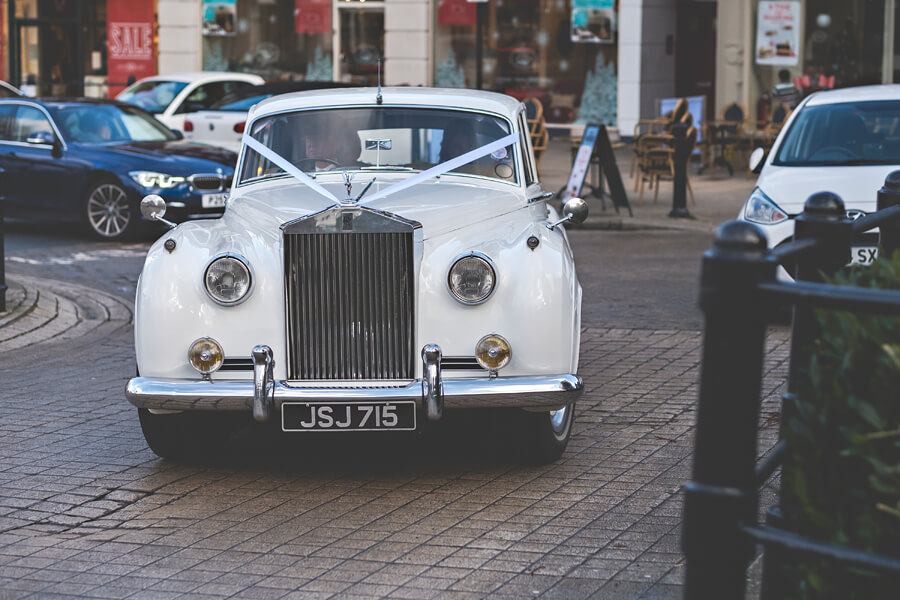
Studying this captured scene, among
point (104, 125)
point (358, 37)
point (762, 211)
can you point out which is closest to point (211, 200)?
point (104, 125)

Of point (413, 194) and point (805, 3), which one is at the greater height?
point (805, 3)

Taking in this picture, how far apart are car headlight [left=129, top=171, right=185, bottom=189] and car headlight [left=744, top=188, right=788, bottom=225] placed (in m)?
6.66

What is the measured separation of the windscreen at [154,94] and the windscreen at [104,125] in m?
4.26

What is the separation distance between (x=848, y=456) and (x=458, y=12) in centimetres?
2457

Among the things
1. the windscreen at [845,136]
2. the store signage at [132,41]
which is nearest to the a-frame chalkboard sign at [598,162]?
the windscreen at [845,136]

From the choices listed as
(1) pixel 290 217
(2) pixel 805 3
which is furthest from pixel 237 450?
(2) pixel 805 3

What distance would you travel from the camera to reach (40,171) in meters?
15.2

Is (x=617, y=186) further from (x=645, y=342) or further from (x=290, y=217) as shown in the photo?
(x=290, y=217)

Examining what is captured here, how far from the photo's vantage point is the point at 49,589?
4.79 m

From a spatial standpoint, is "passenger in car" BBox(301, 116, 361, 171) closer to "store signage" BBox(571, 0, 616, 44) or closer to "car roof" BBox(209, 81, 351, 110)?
"car roof" BBox(209, 81, 351, 110)

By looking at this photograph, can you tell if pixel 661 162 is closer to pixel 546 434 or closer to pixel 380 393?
pixel 546 434

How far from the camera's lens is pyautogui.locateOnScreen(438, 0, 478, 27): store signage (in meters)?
26.5

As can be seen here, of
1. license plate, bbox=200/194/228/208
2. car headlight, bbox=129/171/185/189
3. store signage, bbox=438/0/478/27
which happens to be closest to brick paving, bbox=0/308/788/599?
license plate, bbox=200/194/228/208

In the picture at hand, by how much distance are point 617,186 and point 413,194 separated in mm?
10268
